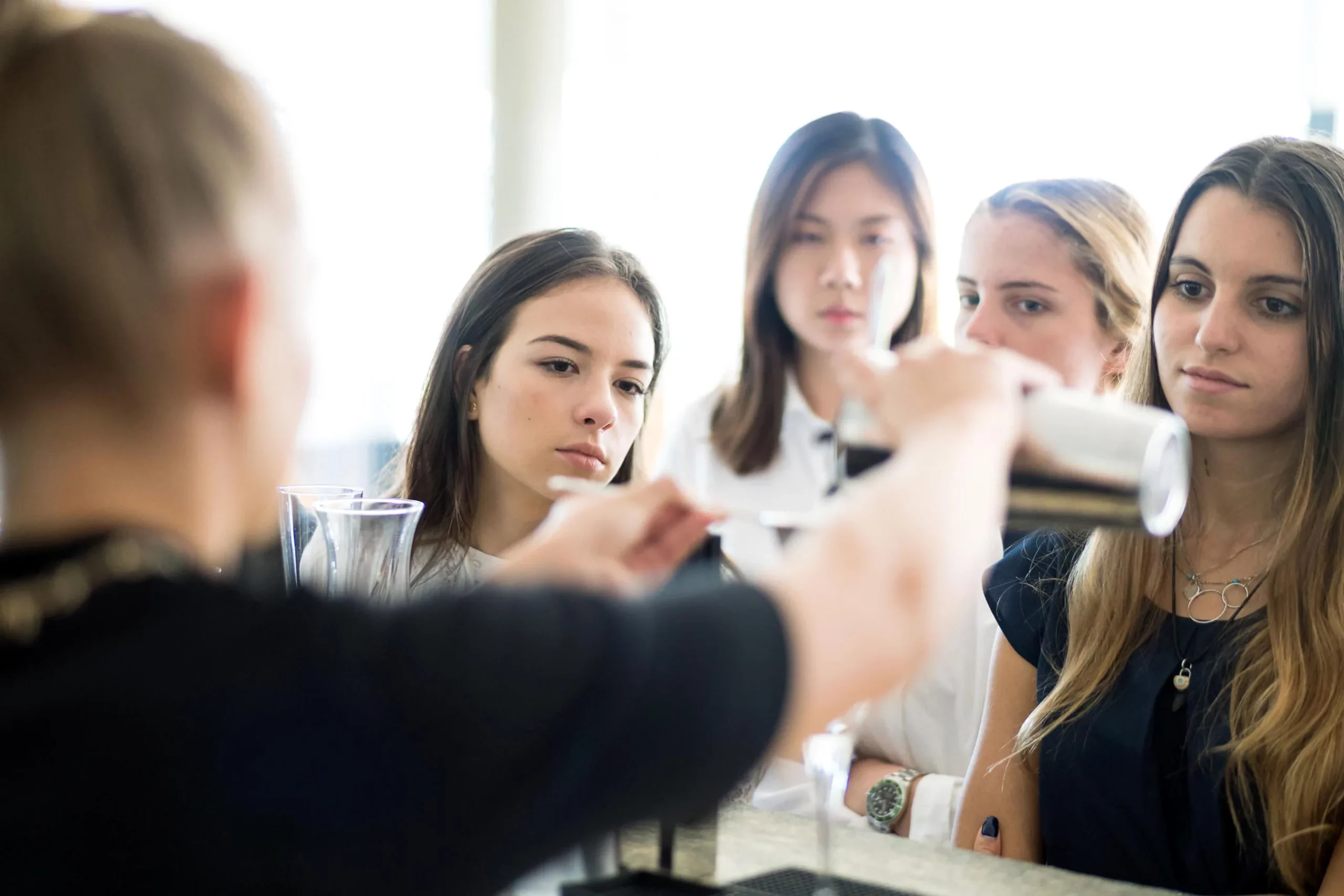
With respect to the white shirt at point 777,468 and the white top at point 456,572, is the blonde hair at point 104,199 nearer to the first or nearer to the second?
the white top at point 456,572

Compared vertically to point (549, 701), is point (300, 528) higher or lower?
lower

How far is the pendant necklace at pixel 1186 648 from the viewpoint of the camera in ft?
5.18

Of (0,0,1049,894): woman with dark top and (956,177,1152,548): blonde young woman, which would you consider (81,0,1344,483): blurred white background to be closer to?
(956,177,1152,548): blonde young woman

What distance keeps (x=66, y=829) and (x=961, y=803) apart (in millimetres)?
1437

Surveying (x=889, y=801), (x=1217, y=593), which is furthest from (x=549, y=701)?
(x=889, y=801)

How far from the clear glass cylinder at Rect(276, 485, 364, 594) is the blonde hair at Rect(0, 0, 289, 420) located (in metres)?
0.73

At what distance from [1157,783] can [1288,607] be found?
10.2 inches

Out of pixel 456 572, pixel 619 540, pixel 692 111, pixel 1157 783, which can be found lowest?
pixel 1157 783

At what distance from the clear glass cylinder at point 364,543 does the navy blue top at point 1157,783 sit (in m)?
0.86

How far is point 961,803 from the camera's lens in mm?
1767

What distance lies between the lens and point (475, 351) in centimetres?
211

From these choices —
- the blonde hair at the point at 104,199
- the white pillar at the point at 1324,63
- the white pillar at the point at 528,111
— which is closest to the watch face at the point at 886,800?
the blonde hair at the point at 104,199

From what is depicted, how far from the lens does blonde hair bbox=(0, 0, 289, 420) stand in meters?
0.58

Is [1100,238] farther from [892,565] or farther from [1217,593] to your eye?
[892,565]
